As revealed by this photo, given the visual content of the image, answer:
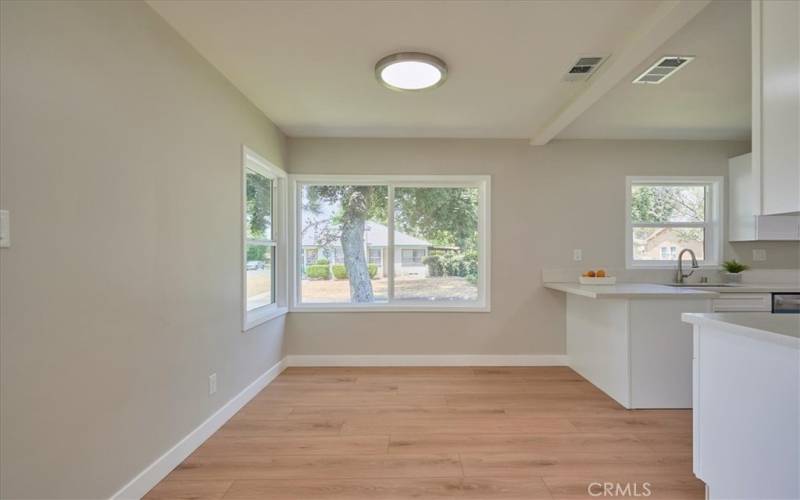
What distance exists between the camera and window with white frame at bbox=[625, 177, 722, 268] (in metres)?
3.80

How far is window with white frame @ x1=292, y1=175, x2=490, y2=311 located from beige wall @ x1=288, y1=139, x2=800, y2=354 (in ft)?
0.61

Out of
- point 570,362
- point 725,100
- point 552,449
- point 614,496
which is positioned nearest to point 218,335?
point 552,449

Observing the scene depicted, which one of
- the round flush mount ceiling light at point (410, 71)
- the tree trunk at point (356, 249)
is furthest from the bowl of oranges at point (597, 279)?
the round flush mount ceiling light at point (410, 71)

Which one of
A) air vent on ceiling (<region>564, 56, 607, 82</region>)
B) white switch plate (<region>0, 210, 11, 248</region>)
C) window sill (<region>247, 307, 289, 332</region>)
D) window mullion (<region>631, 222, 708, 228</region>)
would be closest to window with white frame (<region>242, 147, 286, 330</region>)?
window sill (<region>247, 307, 289, 332</region>)

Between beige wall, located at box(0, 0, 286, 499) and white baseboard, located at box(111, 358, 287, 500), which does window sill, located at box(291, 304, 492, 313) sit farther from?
beige wall, located at box(0, 0, 286, 499)

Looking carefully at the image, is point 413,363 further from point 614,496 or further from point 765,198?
point 765,198

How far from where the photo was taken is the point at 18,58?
3.85 ft

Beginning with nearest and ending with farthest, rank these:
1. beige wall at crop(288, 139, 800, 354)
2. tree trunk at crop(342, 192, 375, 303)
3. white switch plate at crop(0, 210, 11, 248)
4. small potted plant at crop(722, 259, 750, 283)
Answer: white switch plate at crop(0, 210, 11, 248) < small potted plant at crop(722, 259, 750, 283) < beige wall at crop(288, 139, 800, 354) < tree trunk at crop(342, 192, 375, 303)

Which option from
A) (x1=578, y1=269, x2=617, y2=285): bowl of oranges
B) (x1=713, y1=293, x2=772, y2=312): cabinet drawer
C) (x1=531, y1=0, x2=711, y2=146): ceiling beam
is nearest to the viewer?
(x1=531, y1=0, x2=711, y2=146): ceiling beam

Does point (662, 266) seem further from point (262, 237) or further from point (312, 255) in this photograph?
point (262, 237)

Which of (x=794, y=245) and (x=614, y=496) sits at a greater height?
(x=794, y=245)

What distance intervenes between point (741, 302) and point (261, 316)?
4.27m

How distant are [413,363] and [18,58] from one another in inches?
136

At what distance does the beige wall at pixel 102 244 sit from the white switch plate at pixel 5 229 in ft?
0.09
